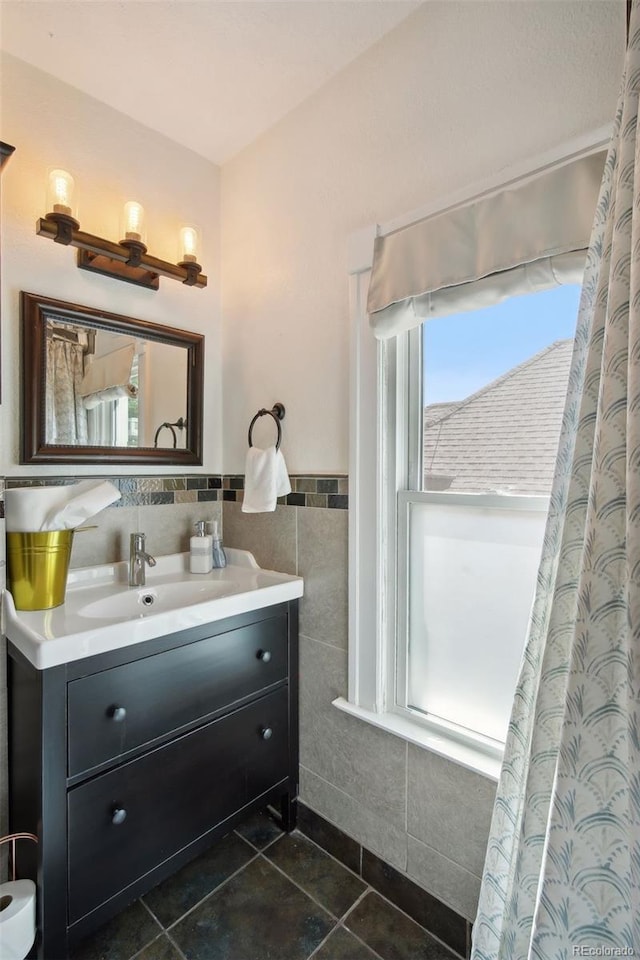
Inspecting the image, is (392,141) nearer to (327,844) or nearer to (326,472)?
(326,472)

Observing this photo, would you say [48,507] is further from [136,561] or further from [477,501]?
[477,501]

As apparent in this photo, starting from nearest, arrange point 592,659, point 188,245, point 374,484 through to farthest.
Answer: point 592,659, point 374,484, point 188,245

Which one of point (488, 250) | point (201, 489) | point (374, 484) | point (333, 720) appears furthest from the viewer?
point (201, 489)

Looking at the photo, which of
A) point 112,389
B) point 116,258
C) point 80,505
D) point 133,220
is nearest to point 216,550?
point 80,505

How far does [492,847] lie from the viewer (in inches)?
34.1

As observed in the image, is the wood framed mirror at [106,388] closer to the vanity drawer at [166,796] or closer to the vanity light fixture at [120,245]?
the vanity light fixture at [120,245]

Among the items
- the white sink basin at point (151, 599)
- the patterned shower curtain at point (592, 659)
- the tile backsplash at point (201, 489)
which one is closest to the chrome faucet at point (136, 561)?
the white sink basin at point (151, 599)

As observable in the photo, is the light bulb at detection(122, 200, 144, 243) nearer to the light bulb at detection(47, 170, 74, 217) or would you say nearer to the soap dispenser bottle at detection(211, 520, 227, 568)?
the light bulb at detection(47, 170, 74, 217)

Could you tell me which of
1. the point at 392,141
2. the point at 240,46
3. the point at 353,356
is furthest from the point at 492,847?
the point at 240,46

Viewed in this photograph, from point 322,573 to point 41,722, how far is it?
33.3 inches

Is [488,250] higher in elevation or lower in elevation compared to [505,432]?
higher

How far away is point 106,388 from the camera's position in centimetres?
154

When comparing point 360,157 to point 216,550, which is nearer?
point 360,157

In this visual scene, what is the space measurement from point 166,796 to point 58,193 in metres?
1.76
